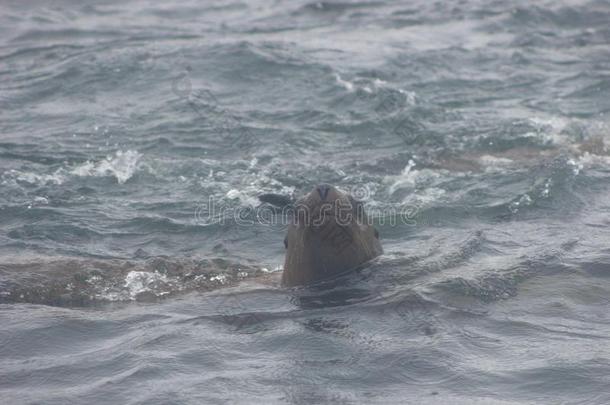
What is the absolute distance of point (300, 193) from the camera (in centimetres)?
1004

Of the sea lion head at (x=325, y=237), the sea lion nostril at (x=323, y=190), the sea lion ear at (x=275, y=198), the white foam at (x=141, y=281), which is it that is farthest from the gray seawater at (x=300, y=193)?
the sea lion nostril at (x=323, y=190)

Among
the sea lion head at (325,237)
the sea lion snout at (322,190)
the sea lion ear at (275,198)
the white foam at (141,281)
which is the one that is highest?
the sea lion snout at (322,190)

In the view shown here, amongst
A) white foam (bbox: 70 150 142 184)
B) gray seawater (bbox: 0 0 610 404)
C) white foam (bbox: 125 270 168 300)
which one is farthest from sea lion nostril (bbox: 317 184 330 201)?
white foam (bbox: 70 150 142 184)

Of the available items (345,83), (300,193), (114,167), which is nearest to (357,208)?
(300,193)

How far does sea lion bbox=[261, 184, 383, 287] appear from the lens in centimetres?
680

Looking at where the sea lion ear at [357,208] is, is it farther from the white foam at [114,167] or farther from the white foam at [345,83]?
the white foam at [345,83]

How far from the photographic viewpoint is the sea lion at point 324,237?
6.80m

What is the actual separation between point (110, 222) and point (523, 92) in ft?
21.8

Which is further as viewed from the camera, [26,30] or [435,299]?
[26,30]

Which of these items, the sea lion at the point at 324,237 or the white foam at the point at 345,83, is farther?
the white foam at the point at 345,83

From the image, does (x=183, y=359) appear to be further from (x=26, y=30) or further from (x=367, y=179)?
(x=26, y=30)

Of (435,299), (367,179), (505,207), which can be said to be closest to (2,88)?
(367,179)

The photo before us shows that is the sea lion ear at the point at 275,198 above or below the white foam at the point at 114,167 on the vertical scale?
below

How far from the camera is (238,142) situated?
38.6 ft
